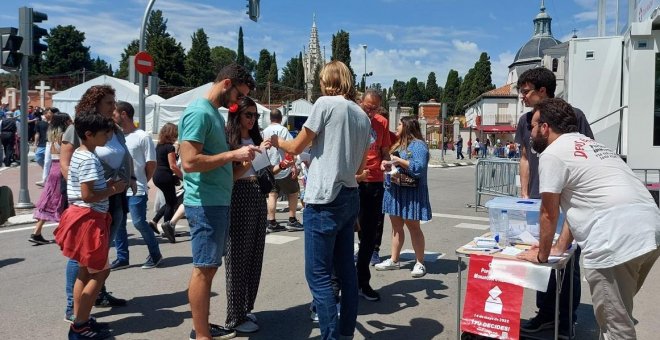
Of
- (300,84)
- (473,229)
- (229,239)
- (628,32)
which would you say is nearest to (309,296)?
(229,239)

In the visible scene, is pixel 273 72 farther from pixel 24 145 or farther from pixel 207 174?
pixel 207 174

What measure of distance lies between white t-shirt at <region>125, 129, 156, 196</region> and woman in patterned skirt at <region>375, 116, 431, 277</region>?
9.11 ft

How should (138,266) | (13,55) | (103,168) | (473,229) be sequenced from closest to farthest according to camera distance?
(103,168) < (138,266) < (473,229) < (13,55)

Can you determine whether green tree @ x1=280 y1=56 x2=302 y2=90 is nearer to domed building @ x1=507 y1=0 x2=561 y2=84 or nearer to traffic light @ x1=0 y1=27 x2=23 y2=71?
domed building @ x1=507 y1=0 x2=561 y2=84

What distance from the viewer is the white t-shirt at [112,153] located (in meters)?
4.48

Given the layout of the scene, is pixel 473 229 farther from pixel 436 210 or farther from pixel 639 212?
pixel 639 212

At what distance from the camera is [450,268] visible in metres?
6.55

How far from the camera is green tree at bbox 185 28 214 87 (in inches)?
2586

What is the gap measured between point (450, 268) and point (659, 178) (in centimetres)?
314

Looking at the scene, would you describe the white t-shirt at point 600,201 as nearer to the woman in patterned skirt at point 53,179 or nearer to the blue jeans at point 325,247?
the blue jeans at point 325,247

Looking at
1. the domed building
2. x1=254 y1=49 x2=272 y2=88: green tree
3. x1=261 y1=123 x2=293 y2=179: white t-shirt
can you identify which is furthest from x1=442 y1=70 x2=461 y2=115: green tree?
x1=261 y1=123 x2=293 y2=179: white t-shirt

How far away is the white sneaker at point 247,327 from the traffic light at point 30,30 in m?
8.68

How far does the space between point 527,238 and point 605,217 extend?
3.18 feet

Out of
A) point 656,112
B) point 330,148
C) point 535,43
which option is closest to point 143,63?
point 330,148
